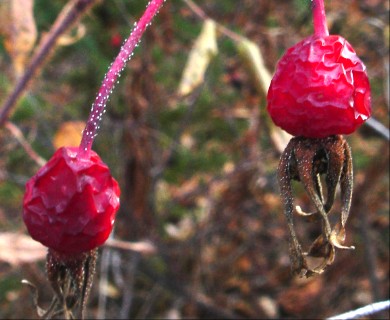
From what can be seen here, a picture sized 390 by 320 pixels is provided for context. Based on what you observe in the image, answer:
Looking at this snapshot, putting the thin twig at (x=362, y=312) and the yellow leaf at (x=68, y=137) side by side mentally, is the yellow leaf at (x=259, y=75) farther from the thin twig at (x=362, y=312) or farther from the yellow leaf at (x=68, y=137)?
the yellow leaf at (x=68, y=137)

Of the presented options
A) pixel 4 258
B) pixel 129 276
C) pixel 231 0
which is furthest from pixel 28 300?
pixel 231 0

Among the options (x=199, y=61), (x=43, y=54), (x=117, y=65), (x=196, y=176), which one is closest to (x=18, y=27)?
(x=43, y=54)

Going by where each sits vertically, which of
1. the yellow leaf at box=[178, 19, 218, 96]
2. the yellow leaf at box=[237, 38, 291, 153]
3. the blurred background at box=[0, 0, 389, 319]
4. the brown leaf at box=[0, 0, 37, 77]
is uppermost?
the brown leaf at box=[0, 0, 37, 77]

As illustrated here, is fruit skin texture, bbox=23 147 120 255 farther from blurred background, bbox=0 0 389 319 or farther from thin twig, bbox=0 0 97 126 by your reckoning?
blurred background, bbox=0 0 389 319

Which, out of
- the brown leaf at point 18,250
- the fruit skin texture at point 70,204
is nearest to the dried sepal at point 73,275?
the fruit skin texture at point 70,204

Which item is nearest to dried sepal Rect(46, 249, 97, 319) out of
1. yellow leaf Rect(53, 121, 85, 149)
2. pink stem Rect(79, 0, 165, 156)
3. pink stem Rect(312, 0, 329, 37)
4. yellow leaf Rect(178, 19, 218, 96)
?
pink stem Rect(79, 0, 165, 156)
